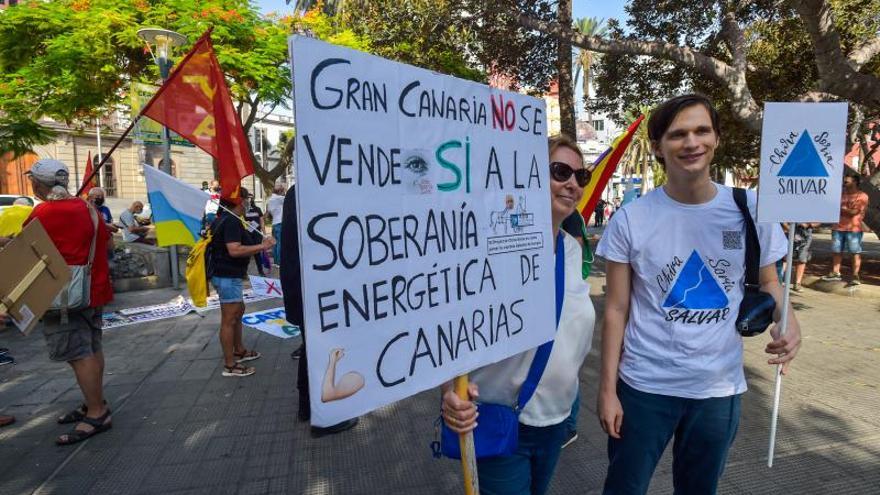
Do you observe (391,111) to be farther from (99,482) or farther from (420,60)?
(420,60)

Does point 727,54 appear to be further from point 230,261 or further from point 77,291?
point 77,291

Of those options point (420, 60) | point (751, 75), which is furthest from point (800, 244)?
point (420, 60)

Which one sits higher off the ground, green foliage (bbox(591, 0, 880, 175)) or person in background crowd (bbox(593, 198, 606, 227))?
green foliage (bbox(591, 0, 880, 175))

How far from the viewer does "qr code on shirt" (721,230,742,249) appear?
1887 millimetres

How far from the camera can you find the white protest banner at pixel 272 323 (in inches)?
246

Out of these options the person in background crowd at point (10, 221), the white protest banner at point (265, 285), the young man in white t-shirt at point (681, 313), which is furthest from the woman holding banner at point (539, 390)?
the person in background crowd at point (10, 221)

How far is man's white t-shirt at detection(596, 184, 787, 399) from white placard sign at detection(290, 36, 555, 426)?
35 cm

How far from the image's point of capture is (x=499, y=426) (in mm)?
1692

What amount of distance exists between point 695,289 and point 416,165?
108 centimetres

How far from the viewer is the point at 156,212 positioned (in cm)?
509

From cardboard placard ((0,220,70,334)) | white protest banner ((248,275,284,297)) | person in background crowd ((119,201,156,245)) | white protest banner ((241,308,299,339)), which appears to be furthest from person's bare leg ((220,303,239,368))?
person in background crowd ((119,201,156,245))

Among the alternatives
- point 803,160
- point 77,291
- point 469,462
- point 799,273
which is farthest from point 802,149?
point 799,273

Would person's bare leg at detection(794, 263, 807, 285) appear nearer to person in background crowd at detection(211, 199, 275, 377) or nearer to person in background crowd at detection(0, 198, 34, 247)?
person in background crowd at detection(211, 199, 275, 377)

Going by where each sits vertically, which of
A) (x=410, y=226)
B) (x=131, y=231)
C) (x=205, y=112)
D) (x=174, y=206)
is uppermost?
(x=205, y=112)
